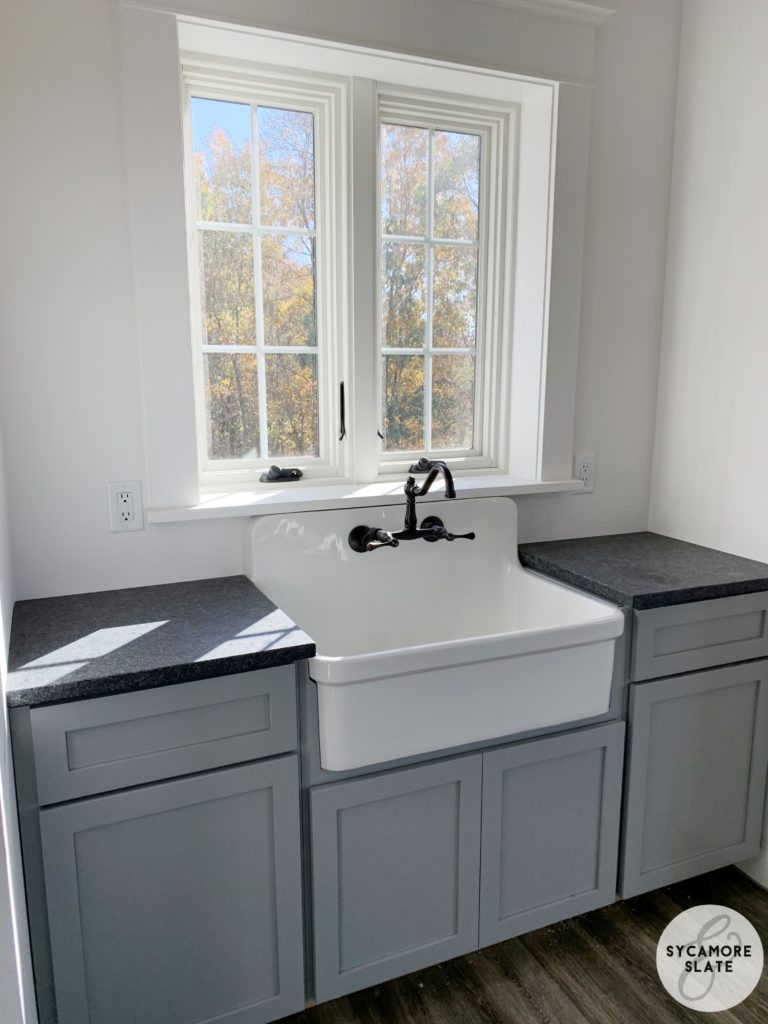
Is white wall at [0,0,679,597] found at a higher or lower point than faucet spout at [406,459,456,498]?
higher

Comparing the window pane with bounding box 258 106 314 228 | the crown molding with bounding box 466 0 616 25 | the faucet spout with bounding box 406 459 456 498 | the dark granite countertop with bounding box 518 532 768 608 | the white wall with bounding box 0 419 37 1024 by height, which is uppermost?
the crown molding with bounding box 466 0 616 25

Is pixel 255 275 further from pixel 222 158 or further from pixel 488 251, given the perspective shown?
pixel 488 251

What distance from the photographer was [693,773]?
188cm

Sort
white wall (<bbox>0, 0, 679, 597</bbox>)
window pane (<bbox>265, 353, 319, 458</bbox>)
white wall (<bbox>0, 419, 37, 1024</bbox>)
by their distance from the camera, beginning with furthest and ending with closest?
window pane (<bbox>265, 353, 319, 458</bbox>) < white wall (<bbox>0, 0, 679, 597</bbox>) < white wall (<bbox>0, 419, 37, 1024</bbox>)

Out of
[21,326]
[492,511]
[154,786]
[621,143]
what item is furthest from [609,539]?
[21,326]

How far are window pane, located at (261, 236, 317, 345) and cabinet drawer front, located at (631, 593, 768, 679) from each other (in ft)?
3.77

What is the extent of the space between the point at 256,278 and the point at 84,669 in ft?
A: 3.69

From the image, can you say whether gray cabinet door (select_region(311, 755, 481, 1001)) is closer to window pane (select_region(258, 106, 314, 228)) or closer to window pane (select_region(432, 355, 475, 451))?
window pane (select_region(432, 355, 475, 451))

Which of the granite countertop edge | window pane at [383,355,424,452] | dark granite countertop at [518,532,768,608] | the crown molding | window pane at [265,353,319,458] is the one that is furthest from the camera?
window pane at [383,355,424,452]

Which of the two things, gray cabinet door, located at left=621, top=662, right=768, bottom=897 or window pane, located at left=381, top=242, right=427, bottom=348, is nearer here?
gray cabinet door, located at left=621, top=662, right=768, bottom=897

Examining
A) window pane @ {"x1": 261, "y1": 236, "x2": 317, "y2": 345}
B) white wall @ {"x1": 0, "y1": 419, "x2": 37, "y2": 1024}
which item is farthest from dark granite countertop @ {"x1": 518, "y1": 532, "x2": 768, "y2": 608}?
white wall @ {"x1": 0, "y1": 419, "x2": 37, "y2": 1024}

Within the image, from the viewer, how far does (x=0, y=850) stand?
98 cm

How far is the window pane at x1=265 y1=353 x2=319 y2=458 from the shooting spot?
202 centimetres

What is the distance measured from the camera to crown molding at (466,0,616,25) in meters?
1.87
